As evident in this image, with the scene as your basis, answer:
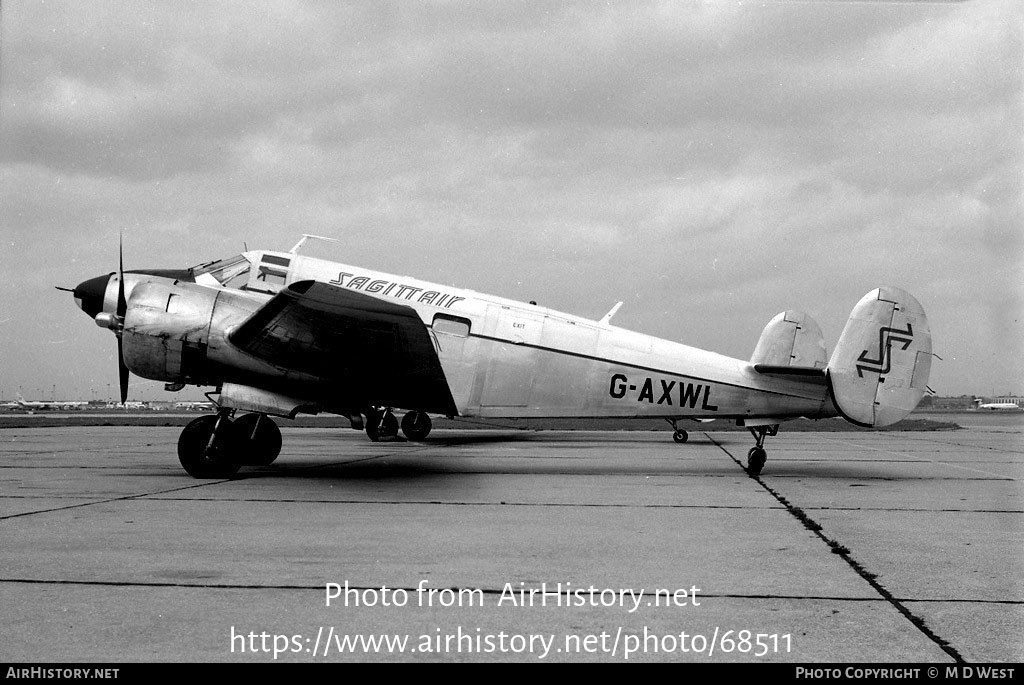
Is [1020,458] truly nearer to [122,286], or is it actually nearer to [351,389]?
[351,389]

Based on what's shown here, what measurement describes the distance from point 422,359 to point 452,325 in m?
1.01

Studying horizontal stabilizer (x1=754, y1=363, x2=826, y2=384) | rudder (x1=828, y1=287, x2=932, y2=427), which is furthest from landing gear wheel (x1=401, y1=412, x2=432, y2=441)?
rudder (x1=828, y1=287, x2=932, y2=427)

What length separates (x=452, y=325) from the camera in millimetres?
12547

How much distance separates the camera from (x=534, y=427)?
3803cm

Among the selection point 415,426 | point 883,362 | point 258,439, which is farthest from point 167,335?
point 415,426

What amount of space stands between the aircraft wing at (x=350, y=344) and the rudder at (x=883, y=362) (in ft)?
17.9

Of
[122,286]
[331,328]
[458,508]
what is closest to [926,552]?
[458,508]

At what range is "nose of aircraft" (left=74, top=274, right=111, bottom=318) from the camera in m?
12.4

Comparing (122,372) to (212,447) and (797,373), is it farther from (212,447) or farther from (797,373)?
(797,373)

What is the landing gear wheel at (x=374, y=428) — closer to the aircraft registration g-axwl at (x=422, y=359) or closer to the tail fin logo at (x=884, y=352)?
the aircraft registration g-axwl at (x=422, y=359)

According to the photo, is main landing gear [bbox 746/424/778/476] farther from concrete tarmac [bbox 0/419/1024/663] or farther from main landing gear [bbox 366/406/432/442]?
main landing gear [bbox 366/406/432/442]

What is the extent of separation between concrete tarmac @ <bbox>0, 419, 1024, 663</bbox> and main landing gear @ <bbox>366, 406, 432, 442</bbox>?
10475 mm

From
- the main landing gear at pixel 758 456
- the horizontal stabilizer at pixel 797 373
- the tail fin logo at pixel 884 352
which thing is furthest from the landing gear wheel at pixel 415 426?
the tail fin logo at pixel 884 352
